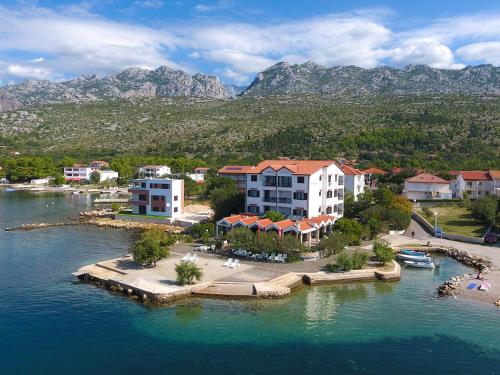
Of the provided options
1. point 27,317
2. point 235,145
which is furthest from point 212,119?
point 27,317

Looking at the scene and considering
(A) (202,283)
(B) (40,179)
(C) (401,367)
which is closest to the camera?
(C) (401,367)

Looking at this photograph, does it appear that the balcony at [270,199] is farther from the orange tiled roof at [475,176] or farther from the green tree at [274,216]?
the orange tiled roof at [475,176]

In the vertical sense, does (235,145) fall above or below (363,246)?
above

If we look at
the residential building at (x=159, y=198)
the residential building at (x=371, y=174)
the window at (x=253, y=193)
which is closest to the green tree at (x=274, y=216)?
the window at (x=253, y=193)

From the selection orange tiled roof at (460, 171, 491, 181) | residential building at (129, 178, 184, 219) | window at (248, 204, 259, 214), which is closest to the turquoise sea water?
window at (248, 204, 259, 214)

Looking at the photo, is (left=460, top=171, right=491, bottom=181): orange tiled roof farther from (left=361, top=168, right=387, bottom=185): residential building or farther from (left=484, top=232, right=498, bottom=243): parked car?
(left=484, top=232, right=498, bottom=243): parked car

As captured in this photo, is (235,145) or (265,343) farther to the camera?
(235,145)

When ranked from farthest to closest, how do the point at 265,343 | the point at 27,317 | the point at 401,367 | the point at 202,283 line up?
the point at 202,283 < the point at 27,317 < the point at 265,343 < the point at 401,367

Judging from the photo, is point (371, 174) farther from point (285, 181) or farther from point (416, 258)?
point (416, 258)

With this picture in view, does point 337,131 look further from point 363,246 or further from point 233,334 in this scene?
point 233,334
